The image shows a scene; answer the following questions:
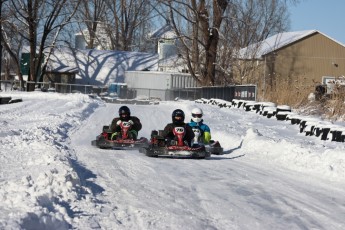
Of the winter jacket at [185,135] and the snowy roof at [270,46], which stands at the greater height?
the snowy roof at [270,46]

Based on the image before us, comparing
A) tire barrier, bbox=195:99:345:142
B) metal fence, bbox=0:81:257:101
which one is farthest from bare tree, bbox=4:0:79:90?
tire barrier, bbox=195:99:345:142

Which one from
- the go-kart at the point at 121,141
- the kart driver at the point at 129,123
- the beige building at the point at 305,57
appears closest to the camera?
the go-kart at the point at 121,141

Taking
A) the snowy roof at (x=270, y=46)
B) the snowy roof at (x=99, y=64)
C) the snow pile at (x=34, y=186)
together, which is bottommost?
the snow pile at (x=34, y=186)

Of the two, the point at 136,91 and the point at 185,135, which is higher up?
the point at 185,135

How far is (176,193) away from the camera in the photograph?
26.5 ft

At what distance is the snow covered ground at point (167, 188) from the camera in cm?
624

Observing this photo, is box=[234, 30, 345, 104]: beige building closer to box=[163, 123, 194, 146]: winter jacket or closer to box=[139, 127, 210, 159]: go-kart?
box=[163, 123, 194, 146]: winter jacket

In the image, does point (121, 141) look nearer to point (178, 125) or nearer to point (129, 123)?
→ point (129, 123)

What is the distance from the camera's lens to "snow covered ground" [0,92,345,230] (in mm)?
6238

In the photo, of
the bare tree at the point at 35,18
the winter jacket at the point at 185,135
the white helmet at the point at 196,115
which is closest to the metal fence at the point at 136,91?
the bare tree at the point at 35,18

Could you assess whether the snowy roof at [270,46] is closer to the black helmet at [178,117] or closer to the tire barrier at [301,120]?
the tire barrier at [301,120]

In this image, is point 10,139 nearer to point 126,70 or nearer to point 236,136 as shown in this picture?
point 236,136

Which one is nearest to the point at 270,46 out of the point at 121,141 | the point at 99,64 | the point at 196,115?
the point at 99,64

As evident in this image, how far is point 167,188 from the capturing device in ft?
27.7
